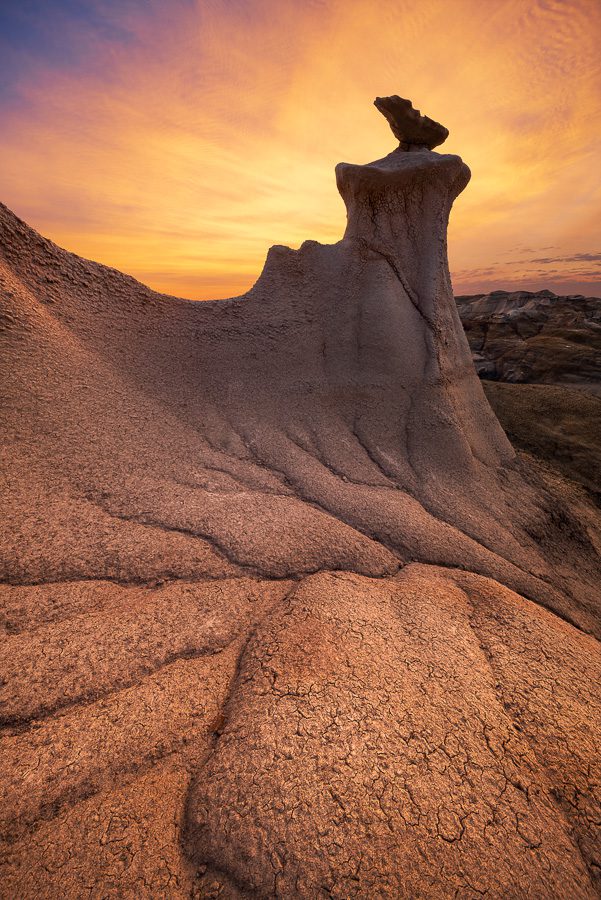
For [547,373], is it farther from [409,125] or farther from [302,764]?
[302,764]

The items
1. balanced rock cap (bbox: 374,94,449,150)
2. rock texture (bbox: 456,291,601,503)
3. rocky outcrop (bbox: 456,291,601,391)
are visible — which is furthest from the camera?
rocky outcrop (bbox: 456,291,601,391)

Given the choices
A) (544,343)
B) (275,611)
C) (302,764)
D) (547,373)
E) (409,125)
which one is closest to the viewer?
(302,764)

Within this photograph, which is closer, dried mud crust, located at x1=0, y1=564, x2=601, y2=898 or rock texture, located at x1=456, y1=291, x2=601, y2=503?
dried mud crust, located at x1=0, y1=564, x2=601, y2=898

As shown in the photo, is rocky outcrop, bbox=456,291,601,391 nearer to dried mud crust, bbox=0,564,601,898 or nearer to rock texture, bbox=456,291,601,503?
rock texture, bbox=456,291,601,503

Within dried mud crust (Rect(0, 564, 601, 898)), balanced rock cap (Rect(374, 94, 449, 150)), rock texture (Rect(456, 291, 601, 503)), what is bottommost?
rock texture (Rect(456, 291, 601, 503))

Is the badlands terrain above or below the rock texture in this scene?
above

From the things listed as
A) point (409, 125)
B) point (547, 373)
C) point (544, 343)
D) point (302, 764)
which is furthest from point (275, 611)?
point (544, 343)

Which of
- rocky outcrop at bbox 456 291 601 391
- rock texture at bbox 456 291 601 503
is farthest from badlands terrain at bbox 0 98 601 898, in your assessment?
rocky outcrop at bbox 456 291 601 391

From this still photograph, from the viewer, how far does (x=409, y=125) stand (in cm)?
451

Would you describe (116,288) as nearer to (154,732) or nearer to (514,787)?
(154,732)

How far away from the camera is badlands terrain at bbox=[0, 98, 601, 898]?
1.09 m

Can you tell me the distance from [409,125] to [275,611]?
5.42 meters

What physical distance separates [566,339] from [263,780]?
14.8m

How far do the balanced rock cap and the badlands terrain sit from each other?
73 millimetres
